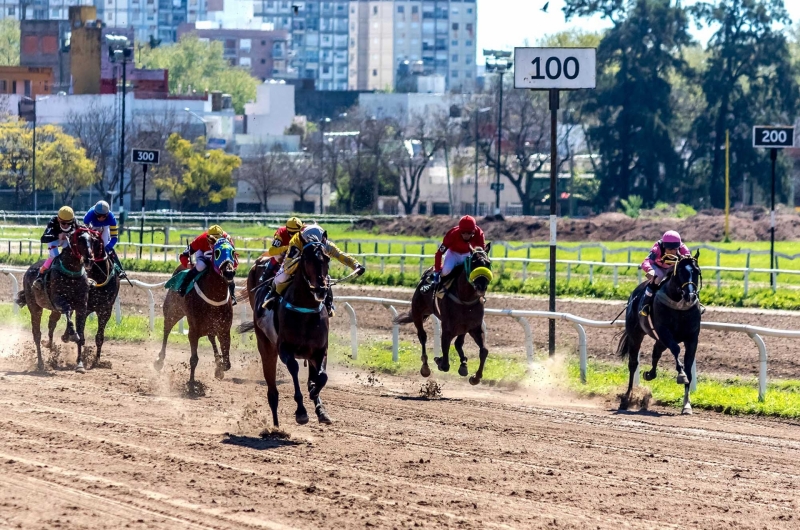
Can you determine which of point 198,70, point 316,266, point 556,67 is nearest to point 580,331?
point 556,67

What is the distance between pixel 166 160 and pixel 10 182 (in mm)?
8821

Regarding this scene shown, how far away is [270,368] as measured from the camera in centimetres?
1142

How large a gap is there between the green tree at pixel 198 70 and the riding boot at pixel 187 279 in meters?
110

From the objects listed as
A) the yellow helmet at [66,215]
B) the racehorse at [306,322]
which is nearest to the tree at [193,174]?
the yellow helmet at [66,215]

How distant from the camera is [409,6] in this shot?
196375 millimetres

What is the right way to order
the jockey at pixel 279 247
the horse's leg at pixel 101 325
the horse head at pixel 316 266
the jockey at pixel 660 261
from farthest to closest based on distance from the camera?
1. the horse's leg at pixel 101 325
2. the jockey at pixel 660 261
3. the jockey at pixel 279 247
4. the horse head at pixel 316 266

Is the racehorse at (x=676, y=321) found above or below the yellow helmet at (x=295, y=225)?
below

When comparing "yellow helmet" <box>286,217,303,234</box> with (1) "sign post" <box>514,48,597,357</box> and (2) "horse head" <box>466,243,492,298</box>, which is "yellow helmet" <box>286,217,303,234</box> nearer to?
(2) "horse head" <box>466,243,492,298</box>

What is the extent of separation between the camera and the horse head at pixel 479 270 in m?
13.6

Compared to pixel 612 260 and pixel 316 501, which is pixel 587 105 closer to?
pixel 612 260

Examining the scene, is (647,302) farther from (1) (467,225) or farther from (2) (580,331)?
(1) (467,225)

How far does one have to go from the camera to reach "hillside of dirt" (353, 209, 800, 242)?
47.2 meters

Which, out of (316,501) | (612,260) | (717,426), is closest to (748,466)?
(717,426)

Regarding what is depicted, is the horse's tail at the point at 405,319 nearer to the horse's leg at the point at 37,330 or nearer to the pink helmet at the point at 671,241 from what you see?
the pink helmet at the point at 671,241
